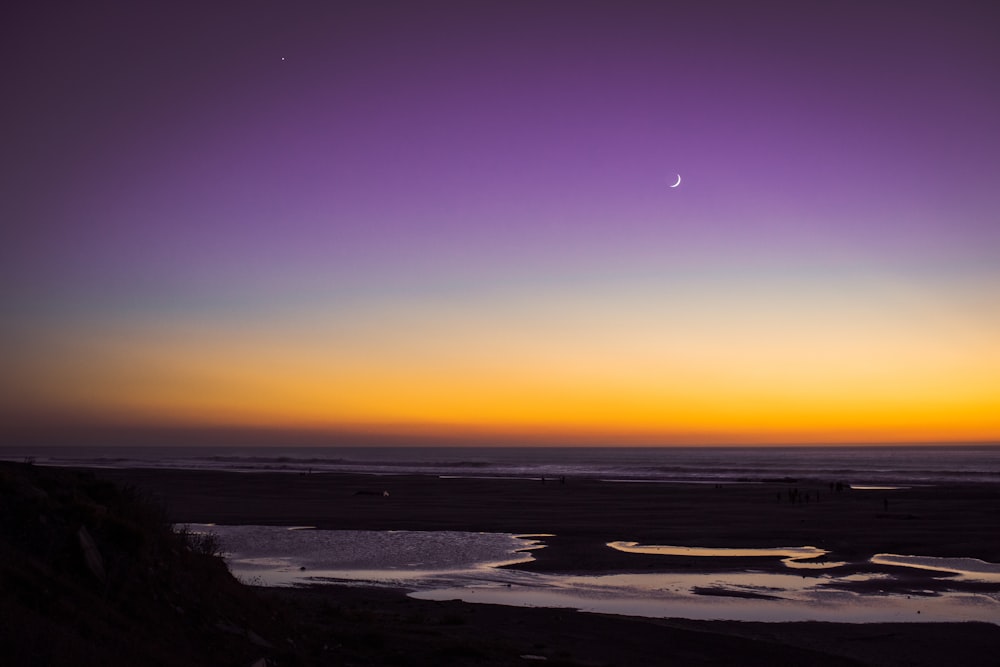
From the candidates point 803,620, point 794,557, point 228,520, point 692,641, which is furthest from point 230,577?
point 228,520

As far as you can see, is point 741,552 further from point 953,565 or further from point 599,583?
point 599,583

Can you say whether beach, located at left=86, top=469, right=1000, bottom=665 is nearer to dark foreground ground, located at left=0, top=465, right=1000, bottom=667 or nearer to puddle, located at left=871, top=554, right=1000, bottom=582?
dark foreground ground, located at left=0, top=465, right=1000, bottom=667

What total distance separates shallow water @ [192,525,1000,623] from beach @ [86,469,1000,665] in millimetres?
1263

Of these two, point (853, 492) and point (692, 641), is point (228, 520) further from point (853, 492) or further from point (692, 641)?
point (853, 492)

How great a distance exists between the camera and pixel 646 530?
39.6 m

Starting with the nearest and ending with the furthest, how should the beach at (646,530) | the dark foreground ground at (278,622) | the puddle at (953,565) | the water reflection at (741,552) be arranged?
the dark foreground ground at (278,622) → the beach at (646,530) → the puddle at (953,565) → the water reflection at (741,552)

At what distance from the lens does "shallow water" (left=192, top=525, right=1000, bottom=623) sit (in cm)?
2033

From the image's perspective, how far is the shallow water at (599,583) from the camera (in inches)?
800

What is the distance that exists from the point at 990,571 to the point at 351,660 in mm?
23401

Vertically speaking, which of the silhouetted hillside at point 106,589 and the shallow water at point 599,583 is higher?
the silhouetted hillside at point 106,589

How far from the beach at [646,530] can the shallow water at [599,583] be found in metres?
1.26

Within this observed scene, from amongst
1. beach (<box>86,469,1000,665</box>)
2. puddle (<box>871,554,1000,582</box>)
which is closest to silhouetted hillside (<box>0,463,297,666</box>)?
beach (<box>86,469,1000,665</box>)

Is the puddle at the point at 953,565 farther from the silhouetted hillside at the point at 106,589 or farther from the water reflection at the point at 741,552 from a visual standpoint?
the silhouetted hillside at the point at 106,589

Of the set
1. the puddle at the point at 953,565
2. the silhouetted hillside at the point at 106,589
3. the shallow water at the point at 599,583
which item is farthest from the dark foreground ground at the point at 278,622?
the shallow water at the point at 599,583
